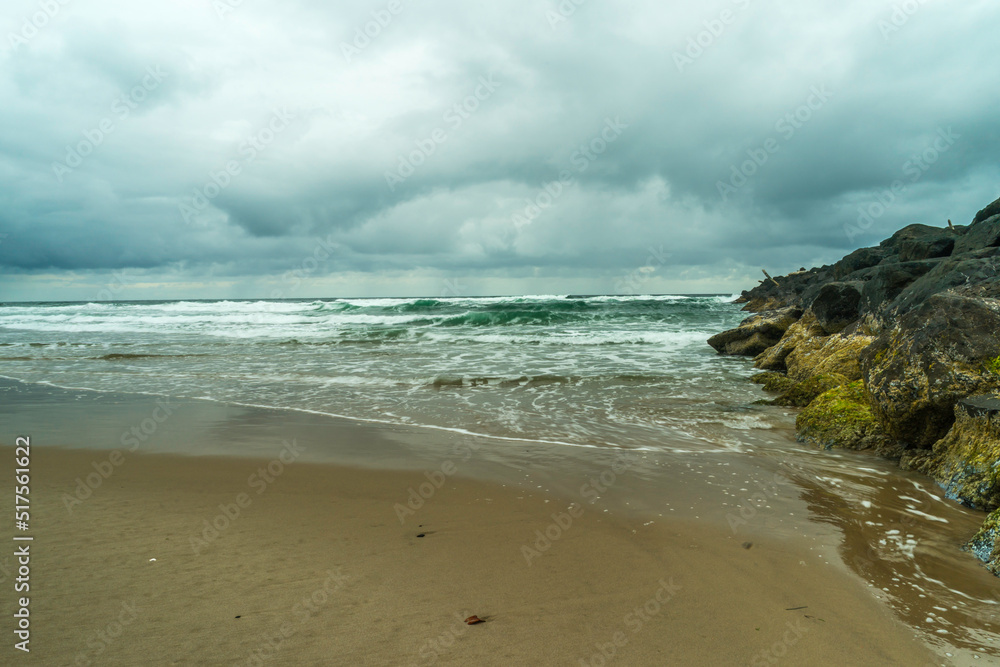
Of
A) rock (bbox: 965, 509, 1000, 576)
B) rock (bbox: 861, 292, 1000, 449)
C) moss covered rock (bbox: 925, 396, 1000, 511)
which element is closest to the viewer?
rock (bbox: 965, 509, 1000, 576)

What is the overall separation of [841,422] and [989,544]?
3123 mm

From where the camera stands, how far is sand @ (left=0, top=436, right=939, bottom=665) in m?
2.39

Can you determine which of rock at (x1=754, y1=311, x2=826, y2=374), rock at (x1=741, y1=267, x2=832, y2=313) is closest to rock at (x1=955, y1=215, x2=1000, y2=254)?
rock at (x1=754, y1=311, x2=826, y2=374)

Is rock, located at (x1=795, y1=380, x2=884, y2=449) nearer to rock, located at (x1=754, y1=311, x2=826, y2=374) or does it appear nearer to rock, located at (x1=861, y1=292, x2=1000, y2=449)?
rock, located at (x1=861, y1=292, x2=1000, y2=449)

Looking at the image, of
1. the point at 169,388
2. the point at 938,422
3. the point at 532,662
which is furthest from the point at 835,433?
the point at 169,388

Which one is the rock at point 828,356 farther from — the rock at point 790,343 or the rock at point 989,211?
the rock at point 989,211

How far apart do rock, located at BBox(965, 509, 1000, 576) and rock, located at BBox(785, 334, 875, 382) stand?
504cm

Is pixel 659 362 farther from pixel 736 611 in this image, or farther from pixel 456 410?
pixel 736 611

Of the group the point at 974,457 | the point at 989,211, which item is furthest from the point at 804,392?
the point at 989,211

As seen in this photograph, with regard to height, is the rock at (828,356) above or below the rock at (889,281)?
below

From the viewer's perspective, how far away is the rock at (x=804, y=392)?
8312 mm

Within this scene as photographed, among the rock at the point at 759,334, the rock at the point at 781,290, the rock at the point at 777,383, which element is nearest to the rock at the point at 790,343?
the rock at the point at 777,383

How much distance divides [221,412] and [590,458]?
20.0ft

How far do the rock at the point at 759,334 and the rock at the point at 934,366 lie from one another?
9.28 m
